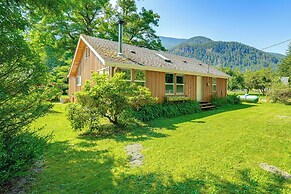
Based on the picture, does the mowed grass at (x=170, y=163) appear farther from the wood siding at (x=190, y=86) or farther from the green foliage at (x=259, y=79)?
the green foliage at (x=259, y=79)

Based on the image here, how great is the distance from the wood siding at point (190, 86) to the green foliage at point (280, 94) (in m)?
10.7

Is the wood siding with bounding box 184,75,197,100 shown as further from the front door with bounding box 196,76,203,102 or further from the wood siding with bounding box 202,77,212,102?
the wood siding with bounding box 202,77,212,102

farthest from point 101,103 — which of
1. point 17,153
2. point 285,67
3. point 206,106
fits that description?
point 285,67

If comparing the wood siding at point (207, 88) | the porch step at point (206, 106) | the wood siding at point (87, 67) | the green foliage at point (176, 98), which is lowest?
the porch step at point (206, 106)

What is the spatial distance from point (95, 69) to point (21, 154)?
28.8 feet

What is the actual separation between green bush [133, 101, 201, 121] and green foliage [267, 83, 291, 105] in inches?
456

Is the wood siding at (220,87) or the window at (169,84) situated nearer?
the window at (169,84)

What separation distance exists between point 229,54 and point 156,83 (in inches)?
6308

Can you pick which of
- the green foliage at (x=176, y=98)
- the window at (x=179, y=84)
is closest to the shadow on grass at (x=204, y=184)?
the green foliage at (x=176, y=98)

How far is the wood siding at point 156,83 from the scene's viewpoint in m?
10.9

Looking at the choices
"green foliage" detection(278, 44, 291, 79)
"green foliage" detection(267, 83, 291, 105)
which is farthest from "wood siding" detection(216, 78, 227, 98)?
"green foliage" detection(278, 44, 291, 79)

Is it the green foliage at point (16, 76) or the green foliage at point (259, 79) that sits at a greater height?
the green foliage at point (259, 79)

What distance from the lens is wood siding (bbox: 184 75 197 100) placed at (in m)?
13.2

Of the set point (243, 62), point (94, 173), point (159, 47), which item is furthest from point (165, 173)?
point (243, 62)
